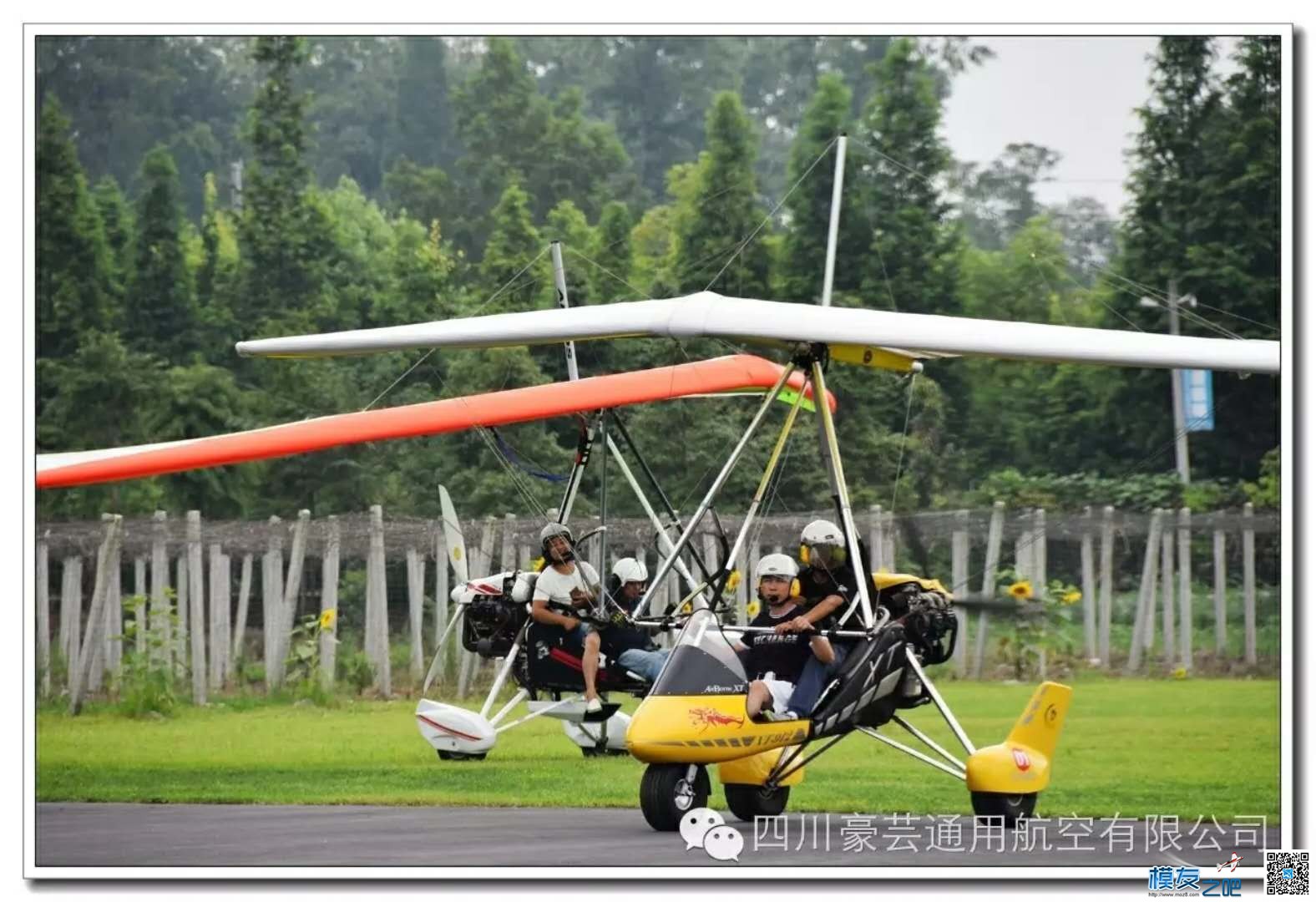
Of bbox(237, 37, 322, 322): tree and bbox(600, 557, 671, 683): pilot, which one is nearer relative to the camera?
bbox(600, 557, 671, 683): pilot

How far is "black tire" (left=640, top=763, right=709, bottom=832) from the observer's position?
10656mm

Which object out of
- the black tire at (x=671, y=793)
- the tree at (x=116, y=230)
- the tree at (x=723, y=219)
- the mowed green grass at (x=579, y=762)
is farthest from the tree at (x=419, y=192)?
the black tire at (x=671, y=793)

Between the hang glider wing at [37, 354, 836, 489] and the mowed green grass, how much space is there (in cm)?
197

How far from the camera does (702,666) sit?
10.3 meters

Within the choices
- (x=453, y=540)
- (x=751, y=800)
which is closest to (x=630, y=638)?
(x=453, y=540)

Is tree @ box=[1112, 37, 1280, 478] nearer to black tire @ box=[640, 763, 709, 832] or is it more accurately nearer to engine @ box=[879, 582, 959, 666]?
engine @ box=[879, 582, 959, 666]

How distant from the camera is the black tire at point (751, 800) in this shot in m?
11.2

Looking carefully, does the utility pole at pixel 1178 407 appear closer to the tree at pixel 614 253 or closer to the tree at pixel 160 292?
the tree at pixel 614 253

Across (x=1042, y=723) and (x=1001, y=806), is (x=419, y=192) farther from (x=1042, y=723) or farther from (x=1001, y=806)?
(x=1001, y=806)

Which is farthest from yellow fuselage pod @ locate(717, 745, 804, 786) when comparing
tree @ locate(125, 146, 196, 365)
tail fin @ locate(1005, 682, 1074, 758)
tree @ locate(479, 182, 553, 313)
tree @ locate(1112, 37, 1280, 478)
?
tree @ locate(125, 146, 196, 365)

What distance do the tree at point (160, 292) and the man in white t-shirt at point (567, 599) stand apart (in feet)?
46.7

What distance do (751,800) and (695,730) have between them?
1.19 metres

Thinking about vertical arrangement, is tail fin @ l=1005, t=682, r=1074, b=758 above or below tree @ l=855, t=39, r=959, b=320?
below

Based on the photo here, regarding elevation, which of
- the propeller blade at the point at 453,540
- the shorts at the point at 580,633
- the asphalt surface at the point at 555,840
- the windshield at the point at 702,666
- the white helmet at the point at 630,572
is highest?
the propeller blade at the point at 453,540
